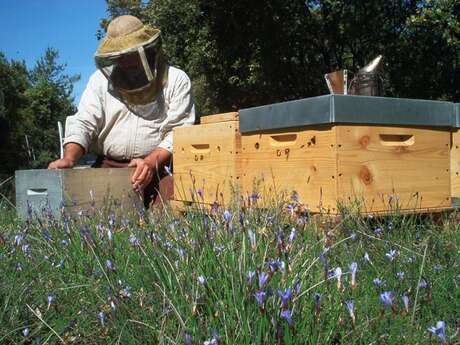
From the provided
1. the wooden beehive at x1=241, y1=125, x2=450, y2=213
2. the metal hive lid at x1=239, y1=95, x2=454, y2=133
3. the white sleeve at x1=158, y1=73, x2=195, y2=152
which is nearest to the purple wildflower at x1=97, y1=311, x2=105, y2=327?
the wooden beehive at x1=241, y1=125, x2=450, y2=213

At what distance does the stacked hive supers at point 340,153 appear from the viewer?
88.9 inches

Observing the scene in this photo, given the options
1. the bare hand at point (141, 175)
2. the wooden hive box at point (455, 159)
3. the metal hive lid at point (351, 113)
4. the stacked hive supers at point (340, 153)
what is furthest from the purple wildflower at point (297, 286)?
the bare hand at point (141, 175)

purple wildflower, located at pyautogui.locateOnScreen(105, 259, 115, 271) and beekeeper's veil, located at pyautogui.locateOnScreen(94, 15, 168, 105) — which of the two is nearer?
purple wildflower, located at pyautogui.locateOnScreen(105, 259, 115, 271)

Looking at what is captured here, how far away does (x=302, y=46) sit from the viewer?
1200 cm

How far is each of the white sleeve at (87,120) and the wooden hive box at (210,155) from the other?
636 millimetres

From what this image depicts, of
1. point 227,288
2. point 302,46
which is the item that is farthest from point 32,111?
point 227,288

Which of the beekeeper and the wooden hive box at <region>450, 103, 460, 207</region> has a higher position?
the beekeeper

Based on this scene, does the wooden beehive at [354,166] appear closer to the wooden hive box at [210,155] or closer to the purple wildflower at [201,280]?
the wooden hive box at [210,155]

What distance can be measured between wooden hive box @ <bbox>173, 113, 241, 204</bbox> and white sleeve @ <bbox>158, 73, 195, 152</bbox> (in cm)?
20

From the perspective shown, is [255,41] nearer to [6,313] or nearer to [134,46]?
[134,46]

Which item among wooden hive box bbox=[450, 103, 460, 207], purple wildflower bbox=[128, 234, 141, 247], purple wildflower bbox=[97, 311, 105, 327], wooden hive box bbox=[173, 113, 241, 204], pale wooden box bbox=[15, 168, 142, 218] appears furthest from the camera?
pale wooden box bbox=[15, 168, 142, 218]

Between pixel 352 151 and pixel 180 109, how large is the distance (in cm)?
150

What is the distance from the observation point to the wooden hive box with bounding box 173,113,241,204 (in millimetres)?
2787

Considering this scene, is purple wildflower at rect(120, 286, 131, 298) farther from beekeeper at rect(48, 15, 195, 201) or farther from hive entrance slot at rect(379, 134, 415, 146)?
beekeeper at rect(48, 15, 195, 201)
